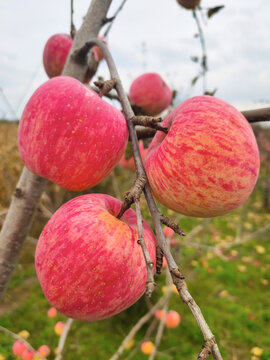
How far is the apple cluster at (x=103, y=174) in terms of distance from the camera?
0.47m

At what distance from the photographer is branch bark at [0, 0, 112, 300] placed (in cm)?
75

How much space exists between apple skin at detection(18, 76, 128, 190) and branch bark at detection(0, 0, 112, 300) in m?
0.22

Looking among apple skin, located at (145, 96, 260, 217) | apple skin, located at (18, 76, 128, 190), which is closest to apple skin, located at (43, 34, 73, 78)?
apple skin, located at (18, 76, 128, 190)

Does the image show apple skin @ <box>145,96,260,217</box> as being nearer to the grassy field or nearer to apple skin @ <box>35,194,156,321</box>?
apple skin @ <box>35,194,156,321</box>

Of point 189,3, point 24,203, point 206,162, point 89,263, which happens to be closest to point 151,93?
point 189,3

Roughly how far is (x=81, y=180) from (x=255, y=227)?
5.01 meters

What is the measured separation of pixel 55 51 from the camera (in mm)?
1069

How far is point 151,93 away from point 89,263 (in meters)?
1.01

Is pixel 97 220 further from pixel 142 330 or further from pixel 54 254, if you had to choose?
pixel 142 330

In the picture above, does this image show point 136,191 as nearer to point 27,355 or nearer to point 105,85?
point 105,85

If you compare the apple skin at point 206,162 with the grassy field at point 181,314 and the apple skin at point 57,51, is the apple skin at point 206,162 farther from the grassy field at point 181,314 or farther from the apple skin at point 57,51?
the grassy field at point 181,314

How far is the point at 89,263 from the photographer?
0.46 m

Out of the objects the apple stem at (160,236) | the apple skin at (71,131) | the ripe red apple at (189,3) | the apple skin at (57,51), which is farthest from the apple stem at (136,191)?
the ripe red apple at (189,3)

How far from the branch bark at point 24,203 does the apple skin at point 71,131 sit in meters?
0.22
